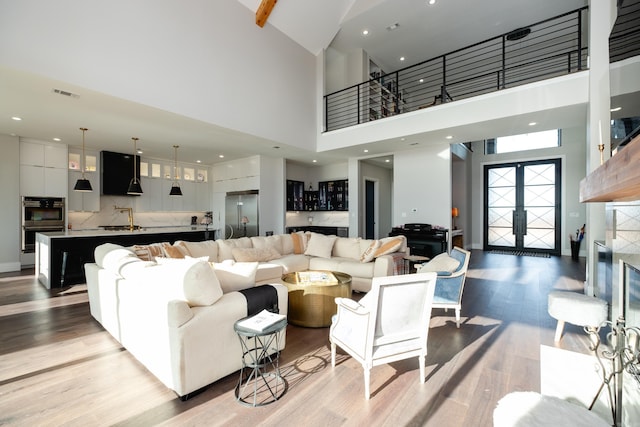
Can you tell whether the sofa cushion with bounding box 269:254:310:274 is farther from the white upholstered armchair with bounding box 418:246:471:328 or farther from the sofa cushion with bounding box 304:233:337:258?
the white upholstered armchair with bounding box 418:246:471:328

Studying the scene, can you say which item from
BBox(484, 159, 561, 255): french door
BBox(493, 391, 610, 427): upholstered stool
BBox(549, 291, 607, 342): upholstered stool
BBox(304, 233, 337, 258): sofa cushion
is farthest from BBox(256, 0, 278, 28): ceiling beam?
BBox(484, 159, 561, 255): french door

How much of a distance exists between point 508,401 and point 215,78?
213 inches

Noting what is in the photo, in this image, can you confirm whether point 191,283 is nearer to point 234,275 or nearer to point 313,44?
point 234,275

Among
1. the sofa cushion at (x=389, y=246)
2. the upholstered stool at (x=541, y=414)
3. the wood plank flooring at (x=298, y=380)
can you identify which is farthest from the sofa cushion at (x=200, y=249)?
the upholstered stool at (x=541, y=414)

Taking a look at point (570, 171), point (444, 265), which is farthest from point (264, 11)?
point (570, 171)

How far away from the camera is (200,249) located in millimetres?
4277

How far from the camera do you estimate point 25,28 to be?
3.05m

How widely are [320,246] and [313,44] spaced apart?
15.9 ft

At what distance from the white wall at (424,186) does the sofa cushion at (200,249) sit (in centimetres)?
462

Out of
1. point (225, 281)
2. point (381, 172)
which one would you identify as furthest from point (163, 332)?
point (381, 172)

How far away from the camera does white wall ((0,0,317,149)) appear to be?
3172 mm

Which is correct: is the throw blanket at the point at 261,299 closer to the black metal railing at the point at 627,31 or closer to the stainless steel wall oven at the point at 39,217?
the black metal railing at the point at 627,31

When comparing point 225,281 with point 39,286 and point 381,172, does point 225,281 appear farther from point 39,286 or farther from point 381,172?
point 381,172

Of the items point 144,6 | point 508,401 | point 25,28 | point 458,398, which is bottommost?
point 458,398
